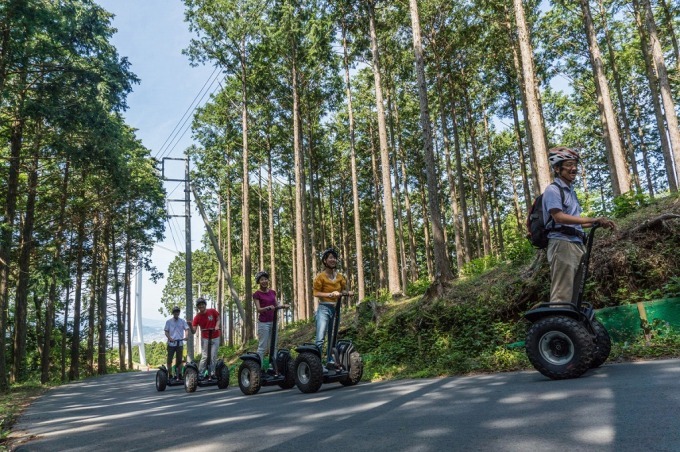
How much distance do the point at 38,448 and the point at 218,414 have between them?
1.85m

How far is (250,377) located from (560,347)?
5376mm

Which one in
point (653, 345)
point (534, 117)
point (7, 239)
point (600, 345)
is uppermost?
point (534, 117)

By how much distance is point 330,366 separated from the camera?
280 inches

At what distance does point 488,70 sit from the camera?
88.4 ft

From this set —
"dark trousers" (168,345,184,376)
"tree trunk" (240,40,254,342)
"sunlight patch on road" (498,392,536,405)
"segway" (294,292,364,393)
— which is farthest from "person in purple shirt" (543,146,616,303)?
"tree trunk" (240,40,254,342)

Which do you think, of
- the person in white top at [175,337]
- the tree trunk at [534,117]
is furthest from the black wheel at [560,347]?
the person in white top at [175,337]

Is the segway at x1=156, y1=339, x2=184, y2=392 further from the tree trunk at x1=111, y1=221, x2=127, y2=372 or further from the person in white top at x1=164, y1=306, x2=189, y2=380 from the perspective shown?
the tree trunk at x1=111, y1=221, x2=127, y2=372

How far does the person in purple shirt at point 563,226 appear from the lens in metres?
4.77

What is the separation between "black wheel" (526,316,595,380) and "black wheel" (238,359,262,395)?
4.97m

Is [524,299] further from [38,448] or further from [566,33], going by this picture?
[566,33]

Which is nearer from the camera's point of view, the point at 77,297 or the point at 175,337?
the point at 175,337

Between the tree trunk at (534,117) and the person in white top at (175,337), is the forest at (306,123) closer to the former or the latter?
the tree trunk at (534,117)

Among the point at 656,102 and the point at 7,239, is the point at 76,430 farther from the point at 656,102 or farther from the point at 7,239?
the point at 656,102

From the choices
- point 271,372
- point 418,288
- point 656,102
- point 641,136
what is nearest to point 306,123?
point 418,288
